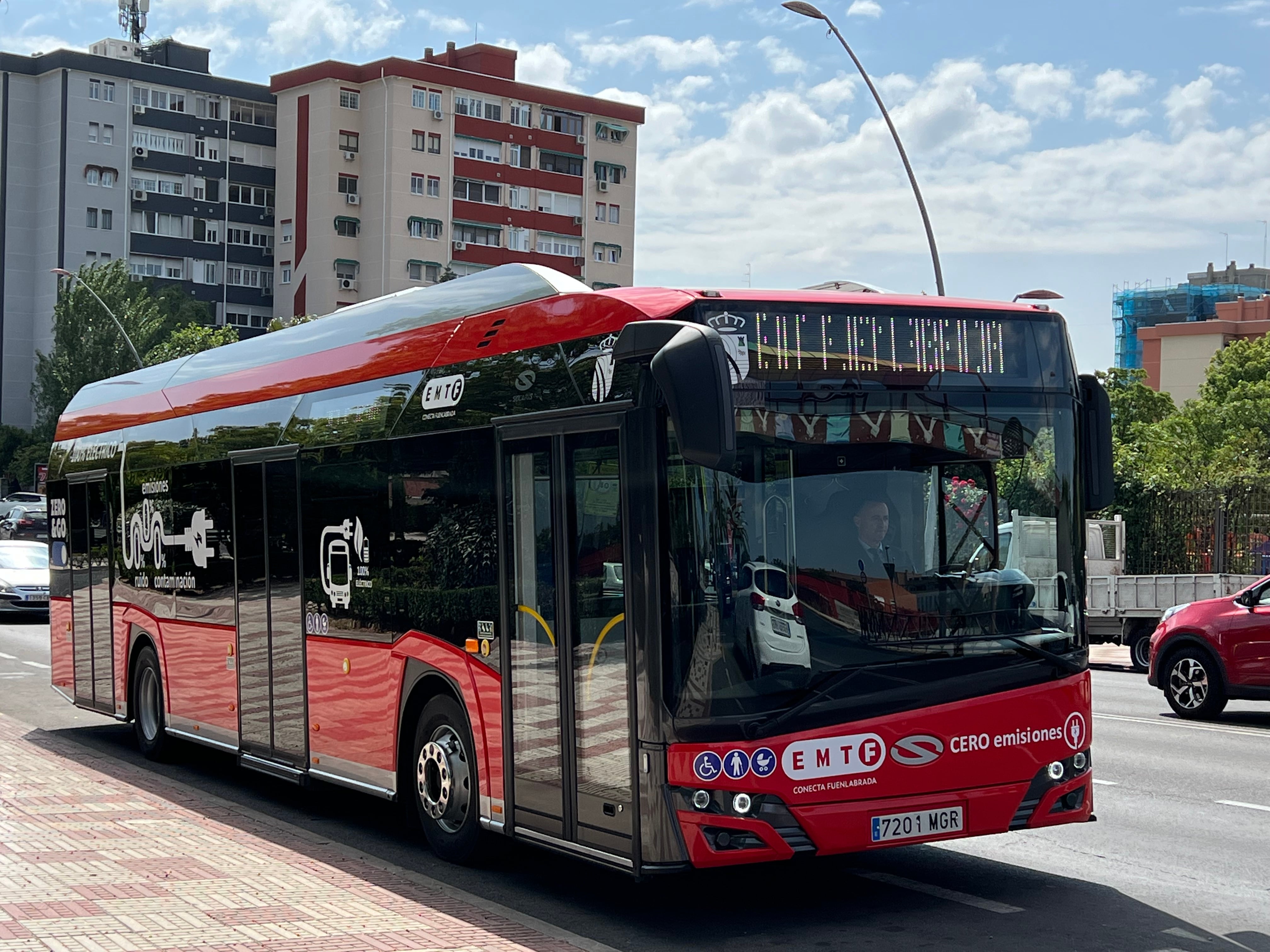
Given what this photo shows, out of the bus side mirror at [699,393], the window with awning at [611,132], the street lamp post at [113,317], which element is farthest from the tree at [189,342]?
the bus side mirror at [699,393]

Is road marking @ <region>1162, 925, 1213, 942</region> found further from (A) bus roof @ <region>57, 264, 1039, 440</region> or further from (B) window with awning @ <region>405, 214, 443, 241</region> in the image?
(B) window with awning @ <region>405, 214, 443, 241</region>

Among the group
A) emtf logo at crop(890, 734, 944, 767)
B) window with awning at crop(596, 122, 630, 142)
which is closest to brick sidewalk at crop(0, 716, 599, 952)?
emtf logo at crop(890, 734, 944, 767)

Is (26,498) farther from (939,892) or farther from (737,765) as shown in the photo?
(737,765)

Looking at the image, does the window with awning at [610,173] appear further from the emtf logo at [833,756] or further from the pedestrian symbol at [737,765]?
the pedestrian symbol at [737,765]

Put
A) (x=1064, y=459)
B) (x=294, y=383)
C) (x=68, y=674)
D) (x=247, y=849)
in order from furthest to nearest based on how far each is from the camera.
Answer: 1. (x=68, y=674)
2. (x=294, y=383)
3. (x=247, y=849)
4. (x=1064, y=459)

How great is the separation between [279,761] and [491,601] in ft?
11.9

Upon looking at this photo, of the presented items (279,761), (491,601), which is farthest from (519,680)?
(279,761)

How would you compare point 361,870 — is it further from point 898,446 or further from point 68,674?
point 68,674

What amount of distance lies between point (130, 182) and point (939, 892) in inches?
3802

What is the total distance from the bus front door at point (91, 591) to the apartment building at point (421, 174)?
7594cm

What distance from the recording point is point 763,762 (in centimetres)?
701

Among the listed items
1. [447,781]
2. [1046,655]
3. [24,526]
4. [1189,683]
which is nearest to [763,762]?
[1046,655]

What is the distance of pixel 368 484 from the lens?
9.93 meters

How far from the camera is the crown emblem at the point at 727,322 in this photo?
23.8ft
